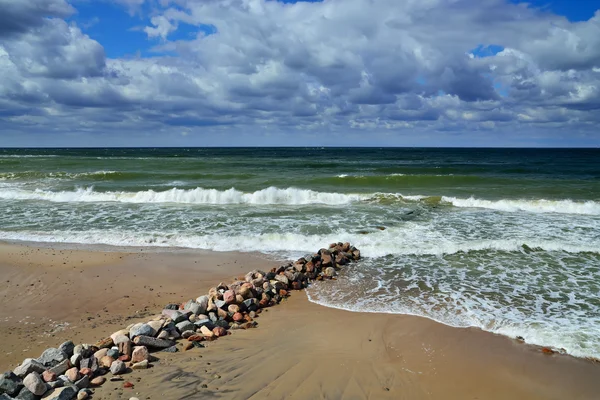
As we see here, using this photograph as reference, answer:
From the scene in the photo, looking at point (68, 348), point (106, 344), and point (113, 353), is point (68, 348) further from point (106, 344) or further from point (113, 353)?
point (113, 353)

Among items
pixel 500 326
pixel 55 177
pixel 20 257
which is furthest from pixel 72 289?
pixel 55 177

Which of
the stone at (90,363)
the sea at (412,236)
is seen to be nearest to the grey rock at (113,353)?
the stone at (90,363)

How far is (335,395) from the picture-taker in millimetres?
4328

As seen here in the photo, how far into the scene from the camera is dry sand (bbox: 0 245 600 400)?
4.47 meters

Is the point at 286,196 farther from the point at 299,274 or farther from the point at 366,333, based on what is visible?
the point at 366,333

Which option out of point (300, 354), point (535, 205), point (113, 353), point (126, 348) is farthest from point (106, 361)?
point (535, 205)

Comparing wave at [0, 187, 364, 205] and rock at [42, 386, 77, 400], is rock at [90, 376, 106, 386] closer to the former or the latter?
rock at [42, 386, 77, 400]

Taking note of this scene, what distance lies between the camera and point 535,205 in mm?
18141

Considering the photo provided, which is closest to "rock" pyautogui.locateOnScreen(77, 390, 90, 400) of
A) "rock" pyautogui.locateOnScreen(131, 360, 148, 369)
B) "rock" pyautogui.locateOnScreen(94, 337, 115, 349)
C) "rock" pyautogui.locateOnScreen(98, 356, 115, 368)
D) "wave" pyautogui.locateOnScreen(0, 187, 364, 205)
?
"rock" pyautogui.locateOnScreen(98, 356, 115, 368)

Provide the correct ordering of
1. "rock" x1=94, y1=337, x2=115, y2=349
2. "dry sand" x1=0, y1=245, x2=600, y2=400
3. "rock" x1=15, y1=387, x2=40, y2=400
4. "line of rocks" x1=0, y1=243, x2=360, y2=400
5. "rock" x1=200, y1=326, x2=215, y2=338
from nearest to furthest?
"rock" x1=15, y1=387, x2=40, y2=400, "line of rocks" x1=0, y1=243, x2=360, y2=400, "dry sand" x1=0, y1=245, x2=600, y2=400, "rock" x1=94, y1=337, x2=115, y2=349, "rock" x1=200, y1=326, x2=215, y2=338

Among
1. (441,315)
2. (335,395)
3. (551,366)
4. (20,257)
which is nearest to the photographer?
(335,395)

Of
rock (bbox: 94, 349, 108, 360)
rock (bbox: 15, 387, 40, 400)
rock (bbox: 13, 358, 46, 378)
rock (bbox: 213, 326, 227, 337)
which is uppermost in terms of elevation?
rock (bbox: 13, 358, 46, 378)

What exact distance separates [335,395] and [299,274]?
3.78 m

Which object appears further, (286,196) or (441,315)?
(286,196)
